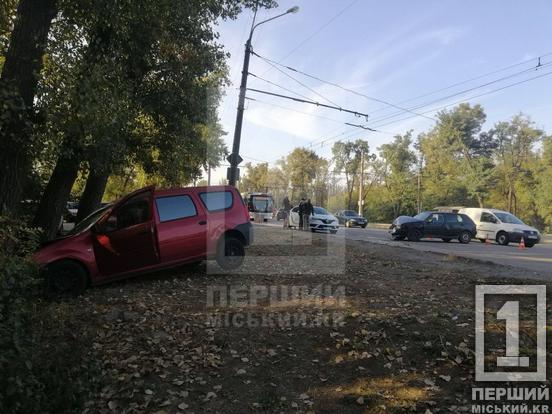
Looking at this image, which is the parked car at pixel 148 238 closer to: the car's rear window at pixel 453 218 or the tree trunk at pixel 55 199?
the tree trunk at pixel 55 199

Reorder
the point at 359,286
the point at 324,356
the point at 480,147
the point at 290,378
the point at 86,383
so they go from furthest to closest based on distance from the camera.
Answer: the point at 480,147
the point at 359,286
the point at 324,356
the point at 290,378
the point at 86,383

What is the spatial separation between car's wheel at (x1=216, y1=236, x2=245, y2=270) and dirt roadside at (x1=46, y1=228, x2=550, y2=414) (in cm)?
59

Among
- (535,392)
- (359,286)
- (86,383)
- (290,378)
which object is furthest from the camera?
(359,286)

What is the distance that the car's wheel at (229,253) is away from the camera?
922cm

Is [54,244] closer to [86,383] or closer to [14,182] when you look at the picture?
[14,182]

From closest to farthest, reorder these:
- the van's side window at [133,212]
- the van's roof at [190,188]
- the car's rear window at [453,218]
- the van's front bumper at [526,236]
→ the van's side window at [133,212]
the van's roof at [190,188]
the van's front bumper at [526,236]
the car's rear window at [453,218]

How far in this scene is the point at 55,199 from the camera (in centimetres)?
1182

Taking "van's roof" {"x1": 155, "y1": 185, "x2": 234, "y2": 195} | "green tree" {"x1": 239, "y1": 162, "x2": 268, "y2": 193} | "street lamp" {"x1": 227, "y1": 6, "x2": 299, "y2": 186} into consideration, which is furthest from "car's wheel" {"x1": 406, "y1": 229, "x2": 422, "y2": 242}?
"green tree" {"x1": 239, "y1": 162, "x2": 268, "y2": 193}

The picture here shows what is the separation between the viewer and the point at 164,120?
47.7ft

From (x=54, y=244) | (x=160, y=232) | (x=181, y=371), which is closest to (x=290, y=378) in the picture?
(x=181, y=371)

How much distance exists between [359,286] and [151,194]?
4190 millimetres

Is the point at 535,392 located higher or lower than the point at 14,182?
lower

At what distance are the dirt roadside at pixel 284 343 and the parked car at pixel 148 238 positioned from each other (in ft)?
1.40

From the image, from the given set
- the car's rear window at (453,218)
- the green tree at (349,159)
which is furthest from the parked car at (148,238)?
the green tree at (349,159)
